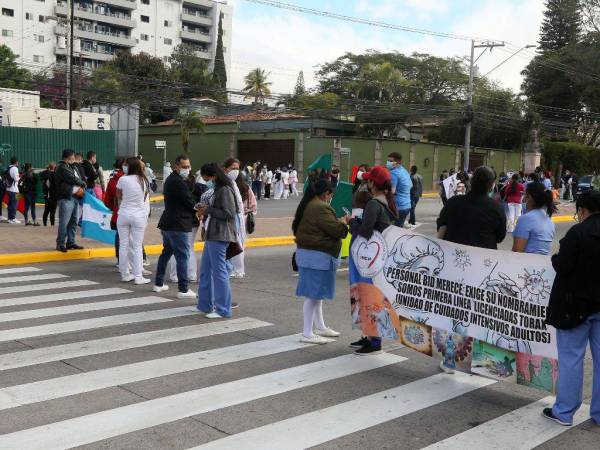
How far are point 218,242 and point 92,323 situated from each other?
169 centimetres

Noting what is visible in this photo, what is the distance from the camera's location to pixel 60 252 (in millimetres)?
12453

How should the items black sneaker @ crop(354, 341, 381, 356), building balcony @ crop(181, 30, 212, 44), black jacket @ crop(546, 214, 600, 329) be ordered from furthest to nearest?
building balcony @ crop(181, 30, 212, 44)
black sneaker @ crop(354, 341, 381, 356)
black jacket @ crop(546, 214, 600, 329)

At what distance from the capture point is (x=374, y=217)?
6148mm

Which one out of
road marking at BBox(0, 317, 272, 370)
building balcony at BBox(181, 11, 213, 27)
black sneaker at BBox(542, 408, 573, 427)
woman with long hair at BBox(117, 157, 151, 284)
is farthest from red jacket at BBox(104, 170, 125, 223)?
building balcony at BBox(181, 11, 213, 27)

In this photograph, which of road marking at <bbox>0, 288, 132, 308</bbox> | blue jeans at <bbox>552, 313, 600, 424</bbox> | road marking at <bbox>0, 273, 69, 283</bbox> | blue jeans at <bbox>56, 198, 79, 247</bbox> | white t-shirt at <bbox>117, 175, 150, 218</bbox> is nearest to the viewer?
blue jeans at <bbox>552, 313, 600, 424</bbox>

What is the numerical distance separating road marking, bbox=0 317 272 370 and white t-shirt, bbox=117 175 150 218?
9.26 feet

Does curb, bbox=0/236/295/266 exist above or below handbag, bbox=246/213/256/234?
below

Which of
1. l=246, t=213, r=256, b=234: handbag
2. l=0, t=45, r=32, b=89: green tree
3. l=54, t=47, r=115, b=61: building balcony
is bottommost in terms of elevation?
l=246, t=213, r=256, b=234: handbag

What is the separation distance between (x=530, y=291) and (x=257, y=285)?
5.78 m

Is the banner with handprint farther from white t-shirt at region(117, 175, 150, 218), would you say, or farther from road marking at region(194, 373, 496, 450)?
white t-shirt at region(117, 175, 150, 218)

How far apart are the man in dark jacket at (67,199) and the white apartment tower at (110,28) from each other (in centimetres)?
7488

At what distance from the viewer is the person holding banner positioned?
4602 millimetres

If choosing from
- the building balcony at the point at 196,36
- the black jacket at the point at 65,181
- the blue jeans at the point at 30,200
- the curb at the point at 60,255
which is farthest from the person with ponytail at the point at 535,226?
the building balcony at the point at 196,36

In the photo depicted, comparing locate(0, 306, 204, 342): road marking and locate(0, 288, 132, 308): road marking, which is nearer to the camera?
locate(0, 306, 204, 342): road marking
